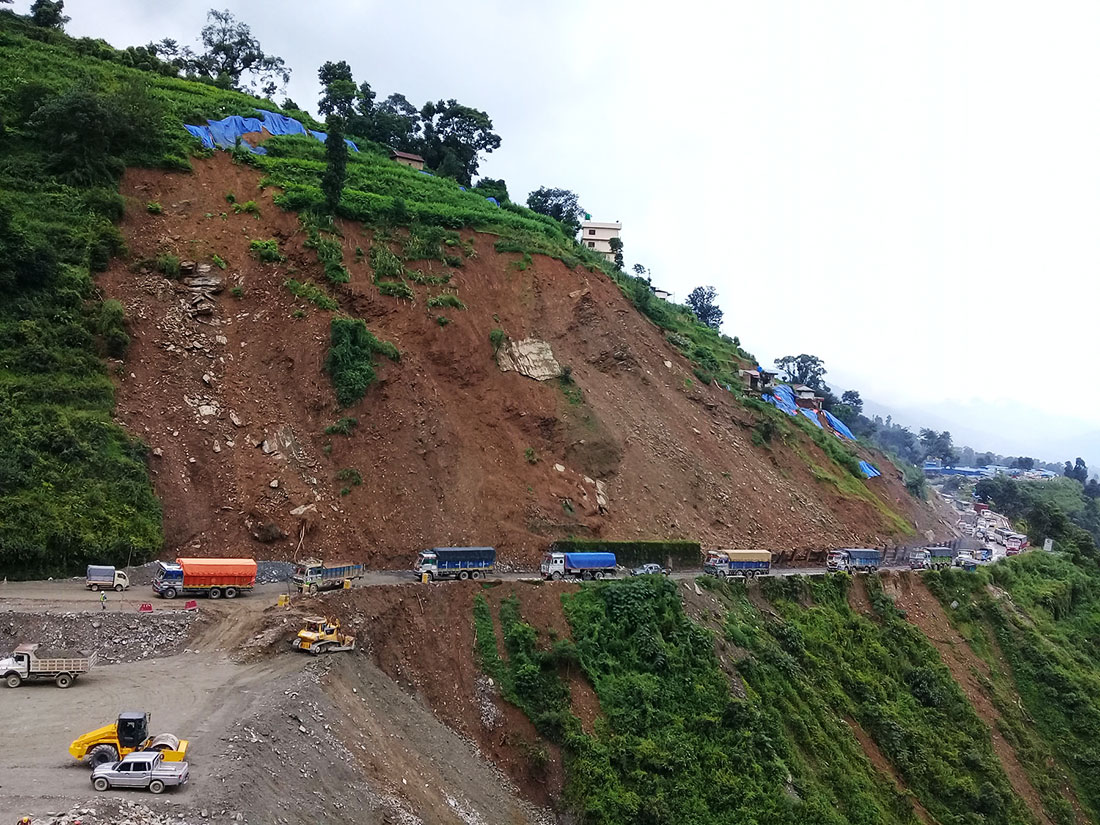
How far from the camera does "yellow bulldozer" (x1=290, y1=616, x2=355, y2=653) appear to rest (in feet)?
76.4

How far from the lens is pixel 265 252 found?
3912 centimetres

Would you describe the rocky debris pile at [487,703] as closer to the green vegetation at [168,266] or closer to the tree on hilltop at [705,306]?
the green vegetation at [168,266]

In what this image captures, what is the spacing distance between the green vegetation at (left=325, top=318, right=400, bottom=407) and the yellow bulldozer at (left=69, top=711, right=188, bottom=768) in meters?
20.3

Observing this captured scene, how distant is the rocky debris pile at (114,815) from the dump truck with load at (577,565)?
63.3 ft

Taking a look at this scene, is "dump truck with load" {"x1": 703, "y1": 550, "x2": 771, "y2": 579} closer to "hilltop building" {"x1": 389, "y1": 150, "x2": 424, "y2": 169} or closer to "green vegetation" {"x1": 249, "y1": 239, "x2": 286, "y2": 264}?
"green vegetation" {"x1": 249, "y1": 239, "x2": 286, "y2": 264}

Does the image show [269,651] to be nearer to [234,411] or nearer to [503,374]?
[234,411]

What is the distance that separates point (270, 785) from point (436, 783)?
6.40 metres

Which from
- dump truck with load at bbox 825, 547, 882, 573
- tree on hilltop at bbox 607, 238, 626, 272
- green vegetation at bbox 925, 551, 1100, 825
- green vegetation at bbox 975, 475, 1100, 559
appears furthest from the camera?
tree on hilltop at bbox 607, 238, 626, 272

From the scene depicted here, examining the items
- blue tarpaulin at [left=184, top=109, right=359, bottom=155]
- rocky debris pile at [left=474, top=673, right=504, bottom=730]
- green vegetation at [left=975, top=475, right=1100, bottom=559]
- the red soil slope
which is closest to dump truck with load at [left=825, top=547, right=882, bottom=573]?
the red soil slope

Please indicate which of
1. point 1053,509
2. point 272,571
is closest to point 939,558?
point 1053,509

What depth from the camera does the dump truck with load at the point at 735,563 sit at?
36.9 metres

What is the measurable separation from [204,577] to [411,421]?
1247 cm

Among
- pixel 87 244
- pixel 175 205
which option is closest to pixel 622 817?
pixel 87 244

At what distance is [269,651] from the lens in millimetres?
22938
